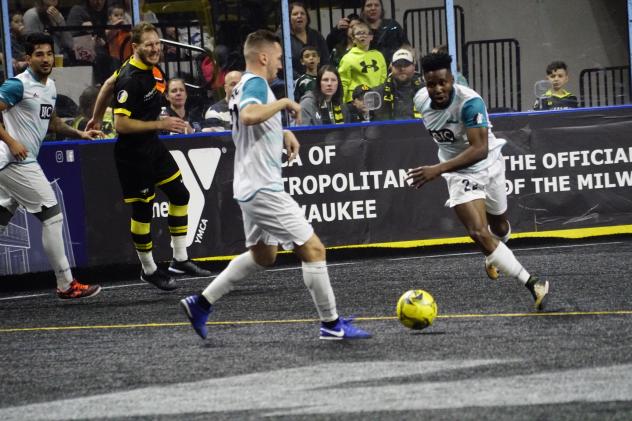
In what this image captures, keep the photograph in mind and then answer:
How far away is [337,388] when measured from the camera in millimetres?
6770

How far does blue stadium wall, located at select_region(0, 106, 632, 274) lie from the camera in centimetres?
1288

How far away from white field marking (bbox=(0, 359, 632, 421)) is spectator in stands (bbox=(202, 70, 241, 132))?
650 cm

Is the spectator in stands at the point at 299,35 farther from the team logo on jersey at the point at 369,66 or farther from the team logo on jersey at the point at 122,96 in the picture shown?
the team logo on jersey at the point at 122,96

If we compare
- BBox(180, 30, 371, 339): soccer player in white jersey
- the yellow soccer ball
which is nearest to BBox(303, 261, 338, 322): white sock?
BBox(180, 30, 371, 339): soccer player in white jersey

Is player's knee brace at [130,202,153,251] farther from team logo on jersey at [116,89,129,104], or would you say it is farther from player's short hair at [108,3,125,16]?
player's short hair at [108,3,125,16]

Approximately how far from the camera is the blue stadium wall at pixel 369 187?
12.9 metres

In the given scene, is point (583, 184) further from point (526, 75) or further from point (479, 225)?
point (479, 225)

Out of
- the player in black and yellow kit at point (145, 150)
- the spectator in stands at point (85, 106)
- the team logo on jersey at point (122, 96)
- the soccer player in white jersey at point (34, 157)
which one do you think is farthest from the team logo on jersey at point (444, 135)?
the spectator in stands at point (85, 106)

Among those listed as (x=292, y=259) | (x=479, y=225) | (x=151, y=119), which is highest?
(x=151, y=119)

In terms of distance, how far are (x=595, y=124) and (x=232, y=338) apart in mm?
6703

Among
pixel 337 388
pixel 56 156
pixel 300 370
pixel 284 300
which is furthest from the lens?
pixel 56 156

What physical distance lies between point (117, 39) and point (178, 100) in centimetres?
90

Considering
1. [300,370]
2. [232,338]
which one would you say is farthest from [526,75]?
[300,370]

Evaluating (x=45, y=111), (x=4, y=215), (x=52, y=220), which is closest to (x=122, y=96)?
(x=45, y=111)
